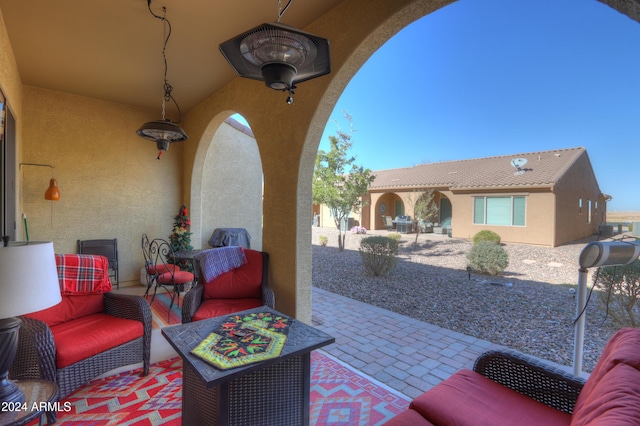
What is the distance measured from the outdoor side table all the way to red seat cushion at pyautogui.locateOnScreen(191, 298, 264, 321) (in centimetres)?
113

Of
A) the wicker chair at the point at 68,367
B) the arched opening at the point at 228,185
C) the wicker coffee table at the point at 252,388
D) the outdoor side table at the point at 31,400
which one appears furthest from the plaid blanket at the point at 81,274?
the arched opening at the point at 228,185

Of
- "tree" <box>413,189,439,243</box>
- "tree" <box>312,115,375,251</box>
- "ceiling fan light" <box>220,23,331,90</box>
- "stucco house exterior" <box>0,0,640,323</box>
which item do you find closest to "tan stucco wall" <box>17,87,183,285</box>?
"stucco house exterior" <box>0,0,640,323</box>

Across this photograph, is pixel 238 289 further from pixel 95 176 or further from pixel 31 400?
pixel 95 176

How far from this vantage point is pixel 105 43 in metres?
3.10

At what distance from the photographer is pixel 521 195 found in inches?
425

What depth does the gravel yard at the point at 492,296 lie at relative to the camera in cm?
352

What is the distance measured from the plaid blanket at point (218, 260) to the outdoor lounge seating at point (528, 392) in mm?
2299

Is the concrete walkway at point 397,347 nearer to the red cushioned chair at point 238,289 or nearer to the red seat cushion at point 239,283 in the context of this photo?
the red cushioned chair at point 238,289

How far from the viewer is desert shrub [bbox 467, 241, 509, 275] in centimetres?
642

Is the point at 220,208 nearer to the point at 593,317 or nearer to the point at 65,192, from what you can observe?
the point at 65,192

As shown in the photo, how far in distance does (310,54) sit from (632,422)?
1693 mm

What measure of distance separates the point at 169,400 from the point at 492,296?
5.02 m

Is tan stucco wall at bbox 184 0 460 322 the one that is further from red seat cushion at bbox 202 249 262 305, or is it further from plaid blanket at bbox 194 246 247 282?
plaid blanket at bbox 194 246 247 282

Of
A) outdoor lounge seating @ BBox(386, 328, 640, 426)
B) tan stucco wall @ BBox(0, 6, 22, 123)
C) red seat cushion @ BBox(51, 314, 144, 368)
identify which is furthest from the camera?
tan stucco wall @ BBox(0, 6, 22, 123)
